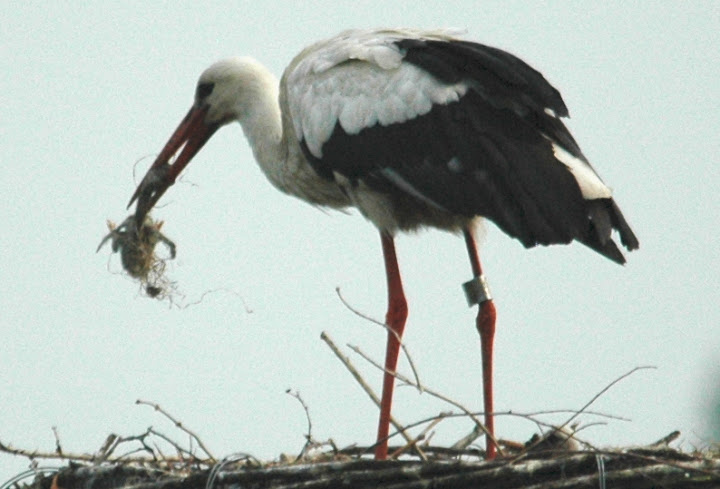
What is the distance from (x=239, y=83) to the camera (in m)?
8.44

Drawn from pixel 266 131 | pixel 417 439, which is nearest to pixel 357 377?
pixel 417 439

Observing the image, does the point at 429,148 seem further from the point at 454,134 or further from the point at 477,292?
the point at 477,292

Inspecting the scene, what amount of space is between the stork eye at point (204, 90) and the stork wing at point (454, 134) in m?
0.87

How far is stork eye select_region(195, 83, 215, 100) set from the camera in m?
8.56

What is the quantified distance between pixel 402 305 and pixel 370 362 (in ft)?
6.37

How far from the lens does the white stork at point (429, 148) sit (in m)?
6.77

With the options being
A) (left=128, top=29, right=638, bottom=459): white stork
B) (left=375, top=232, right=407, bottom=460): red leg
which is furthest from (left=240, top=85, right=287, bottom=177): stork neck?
(left=375, top=232, right=407, bottom=460): red leg

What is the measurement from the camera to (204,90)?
Result: 859cm

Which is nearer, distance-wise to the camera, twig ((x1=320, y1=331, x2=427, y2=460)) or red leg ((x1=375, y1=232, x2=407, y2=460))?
twig ((x1=320, y1=331, x2=427, y2=460))

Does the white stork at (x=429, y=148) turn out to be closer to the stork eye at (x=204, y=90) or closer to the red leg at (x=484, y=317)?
the red leg at (x=484, y=317)

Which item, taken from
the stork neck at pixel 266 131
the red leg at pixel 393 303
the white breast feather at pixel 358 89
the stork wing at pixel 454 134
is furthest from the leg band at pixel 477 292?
the stork neck at pixel 266 131

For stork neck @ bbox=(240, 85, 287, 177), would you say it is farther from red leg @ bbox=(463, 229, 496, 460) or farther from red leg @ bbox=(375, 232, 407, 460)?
red leg @ bbox=(463, 229, 496, 460)

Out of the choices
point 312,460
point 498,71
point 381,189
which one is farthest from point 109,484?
point 498,71

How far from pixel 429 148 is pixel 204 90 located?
6.02 ft
